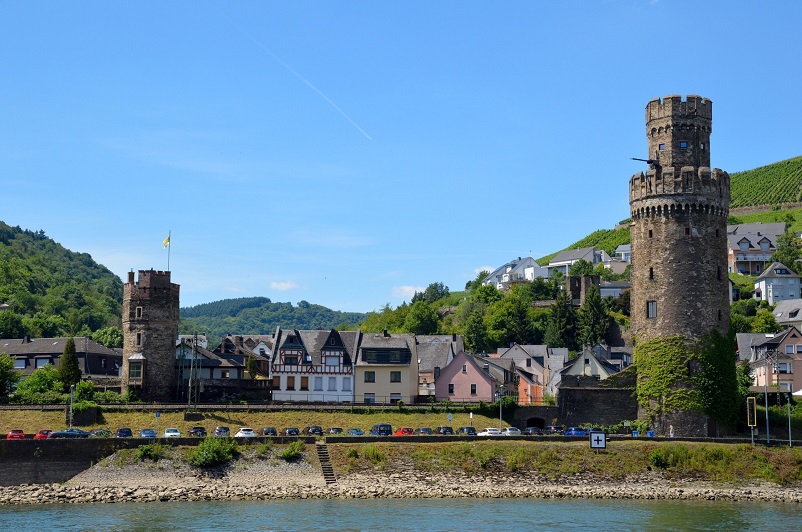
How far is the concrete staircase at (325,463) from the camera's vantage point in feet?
186

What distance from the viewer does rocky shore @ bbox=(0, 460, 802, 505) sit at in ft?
178

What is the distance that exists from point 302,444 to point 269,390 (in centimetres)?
2462

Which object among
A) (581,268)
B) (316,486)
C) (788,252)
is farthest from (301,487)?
(788,252)

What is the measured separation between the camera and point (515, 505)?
52438 mm

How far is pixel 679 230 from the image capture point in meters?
68.9

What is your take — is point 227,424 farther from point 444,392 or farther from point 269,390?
point 444,392

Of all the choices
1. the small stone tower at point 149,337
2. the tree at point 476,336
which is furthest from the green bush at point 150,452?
the tree at point 476,336

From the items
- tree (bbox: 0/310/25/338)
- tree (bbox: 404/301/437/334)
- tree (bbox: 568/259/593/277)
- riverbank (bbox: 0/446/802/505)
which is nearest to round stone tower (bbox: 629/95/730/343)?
riverbank (bbox: 0/446/802/505)

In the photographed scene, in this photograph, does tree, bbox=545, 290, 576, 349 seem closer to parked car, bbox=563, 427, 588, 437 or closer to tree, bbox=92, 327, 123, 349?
tree, bbox=92, 327, 123, 349

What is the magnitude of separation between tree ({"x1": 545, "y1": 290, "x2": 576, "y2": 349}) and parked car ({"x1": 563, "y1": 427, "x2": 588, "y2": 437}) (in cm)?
5622

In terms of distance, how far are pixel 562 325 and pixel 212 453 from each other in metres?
73.7

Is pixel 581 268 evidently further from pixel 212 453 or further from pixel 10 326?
pixel 212 453

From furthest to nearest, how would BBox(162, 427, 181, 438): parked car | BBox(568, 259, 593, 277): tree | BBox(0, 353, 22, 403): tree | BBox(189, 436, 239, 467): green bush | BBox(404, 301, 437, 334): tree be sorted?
BBox(568, 259, 593, 277): tree
BBox(404, 301, 437, 334): tree
BBox(0, 353, 22, 403): tree
BBox(162, 427, 181, 438): parked car
BBox(189, 436, 239, 467): green bush

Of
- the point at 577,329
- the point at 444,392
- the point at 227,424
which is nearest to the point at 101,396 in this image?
the point at 227,424
